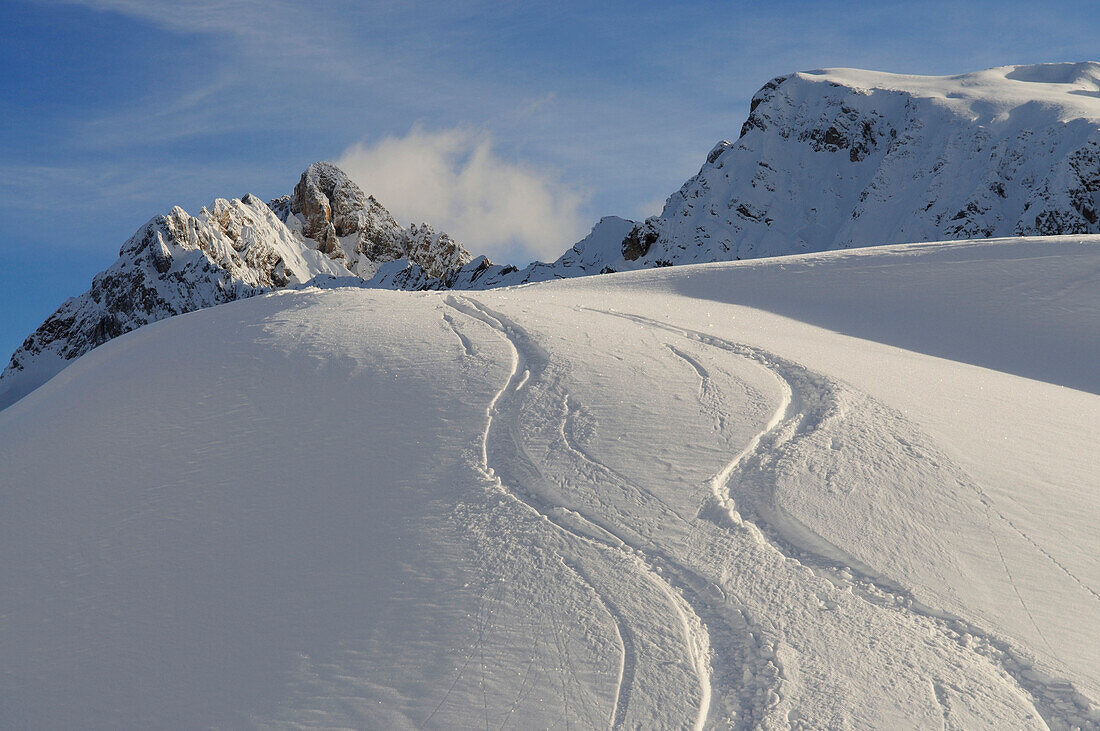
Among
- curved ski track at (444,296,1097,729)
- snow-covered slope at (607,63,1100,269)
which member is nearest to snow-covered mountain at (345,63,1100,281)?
snow-covered slope at (607,63,1100,269)

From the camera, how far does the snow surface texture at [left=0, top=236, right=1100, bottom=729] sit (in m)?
4.21

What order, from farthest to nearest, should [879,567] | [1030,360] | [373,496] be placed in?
[1030,360]
[373,496]
[879,567]

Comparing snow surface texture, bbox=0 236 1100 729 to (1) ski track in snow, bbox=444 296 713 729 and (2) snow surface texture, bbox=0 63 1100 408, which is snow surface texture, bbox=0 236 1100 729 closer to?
(1) ski track in snow, bbox=444 296 713 729

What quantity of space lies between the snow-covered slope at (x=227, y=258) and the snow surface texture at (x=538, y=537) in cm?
10296

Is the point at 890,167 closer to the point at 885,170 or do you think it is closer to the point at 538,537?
the point at 885,170

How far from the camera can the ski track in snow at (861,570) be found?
13.4 feet

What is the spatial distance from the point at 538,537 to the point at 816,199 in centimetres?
10743

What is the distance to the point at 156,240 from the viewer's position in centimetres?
11512

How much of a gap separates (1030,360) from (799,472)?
6990 millimetres

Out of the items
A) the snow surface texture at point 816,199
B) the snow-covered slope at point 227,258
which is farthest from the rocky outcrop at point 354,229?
the snow surface texture at point 816,199

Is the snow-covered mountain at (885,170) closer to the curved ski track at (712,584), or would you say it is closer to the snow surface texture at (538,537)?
the snow surface texture at (538,537)

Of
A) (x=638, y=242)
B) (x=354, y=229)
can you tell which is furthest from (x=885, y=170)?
(x=354, y=229)

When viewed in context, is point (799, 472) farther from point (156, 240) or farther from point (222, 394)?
point (156, 240)

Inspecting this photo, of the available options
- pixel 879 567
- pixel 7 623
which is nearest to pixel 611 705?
pixel 879 567
